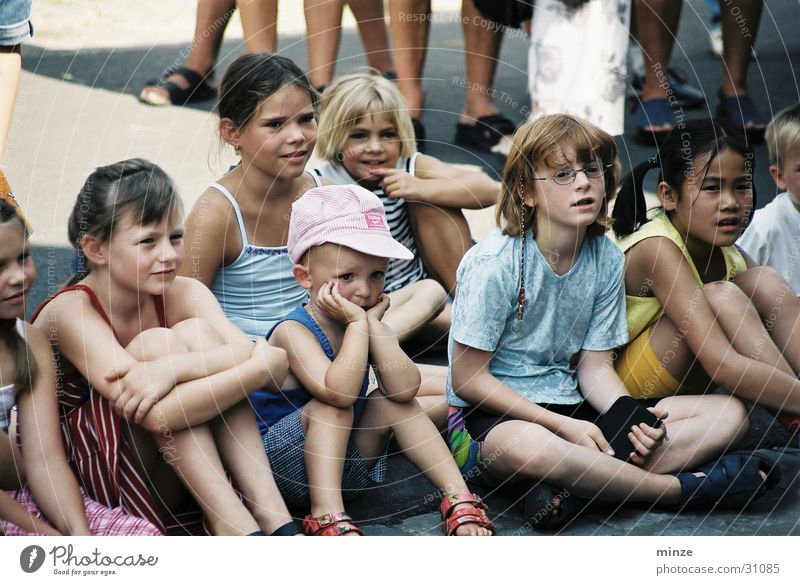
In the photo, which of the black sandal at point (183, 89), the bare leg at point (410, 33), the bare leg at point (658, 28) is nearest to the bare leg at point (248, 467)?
the bare leg at point (410, 33)

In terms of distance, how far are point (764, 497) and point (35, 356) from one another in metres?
1.12

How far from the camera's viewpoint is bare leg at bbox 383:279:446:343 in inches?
84.2

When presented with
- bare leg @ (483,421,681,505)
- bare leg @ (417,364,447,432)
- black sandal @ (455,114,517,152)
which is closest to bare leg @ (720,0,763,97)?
black sandal @ (455,114,517,152)

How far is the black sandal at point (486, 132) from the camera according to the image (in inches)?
104

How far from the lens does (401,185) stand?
6.96ft

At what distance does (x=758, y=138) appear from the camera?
306 centimetres

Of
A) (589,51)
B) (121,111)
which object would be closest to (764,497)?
(589,51)

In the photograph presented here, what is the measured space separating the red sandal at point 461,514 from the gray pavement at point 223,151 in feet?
0.18

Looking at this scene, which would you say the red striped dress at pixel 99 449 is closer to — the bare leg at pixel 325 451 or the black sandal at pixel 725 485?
the bare leg at pixel 325 451

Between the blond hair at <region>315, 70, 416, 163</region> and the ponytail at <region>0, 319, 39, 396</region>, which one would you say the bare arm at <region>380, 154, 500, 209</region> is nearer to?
the blond hair at <region>315, 70, 416, 163</region>

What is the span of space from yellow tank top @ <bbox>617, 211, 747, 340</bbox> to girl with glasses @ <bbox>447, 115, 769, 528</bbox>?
0.19 ft

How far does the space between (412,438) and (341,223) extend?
340mm

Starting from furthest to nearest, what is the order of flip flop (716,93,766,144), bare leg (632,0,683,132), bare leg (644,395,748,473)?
flip flop (716,93,766,144) → bare leg (632,0,683,132) → bare leg (644,395,748,473)
